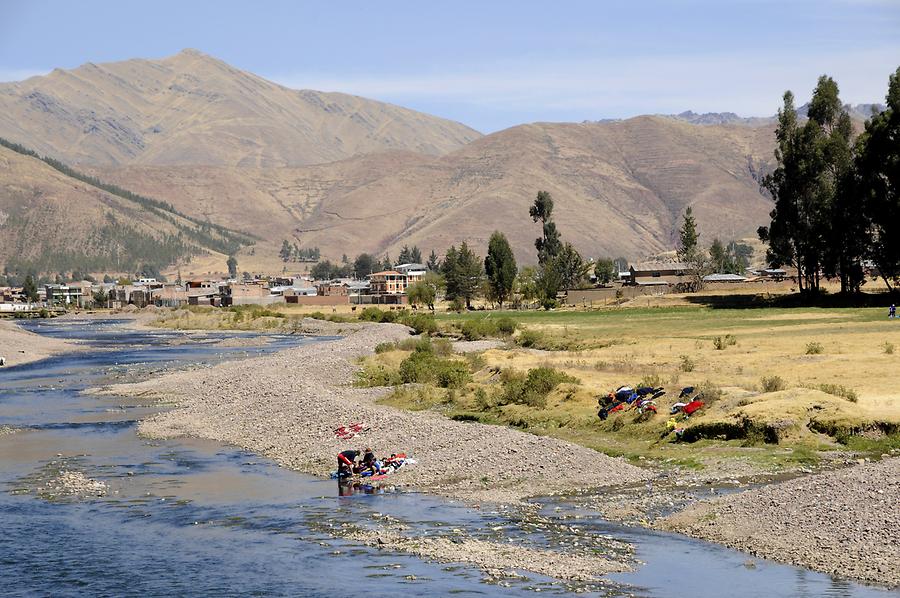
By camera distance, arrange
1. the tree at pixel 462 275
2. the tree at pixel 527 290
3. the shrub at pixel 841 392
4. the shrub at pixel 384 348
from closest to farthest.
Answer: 1. the shrub at pixel 841 392
2. the shrub at pixel 384 348
3. the tree at pixel 527 290
4. the tree at pixel 462 275

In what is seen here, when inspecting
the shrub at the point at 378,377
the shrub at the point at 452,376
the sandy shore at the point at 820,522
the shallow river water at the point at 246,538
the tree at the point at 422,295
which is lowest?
the shallow river water at the point at 246,538

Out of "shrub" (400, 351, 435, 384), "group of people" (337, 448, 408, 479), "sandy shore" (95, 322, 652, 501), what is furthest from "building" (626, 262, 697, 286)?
"group of people" (337, 448, 408, 479)

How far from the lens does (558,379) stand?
5125 centimetres

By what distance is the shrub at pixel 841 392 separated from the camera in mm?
41125

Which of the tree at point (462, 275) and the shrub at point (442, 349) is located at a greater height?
the tree at point (462, 275)

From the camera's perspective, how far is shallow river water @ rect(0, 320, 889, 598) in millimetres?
24531

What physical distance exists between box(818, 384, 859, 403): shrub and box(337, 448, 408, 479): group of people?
53.8ft

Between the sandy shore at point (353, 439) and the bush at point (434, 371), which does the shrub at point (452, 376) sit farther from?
the sandy shore at point (353, 439)

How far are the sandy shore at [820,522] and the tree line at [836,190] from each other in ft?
251

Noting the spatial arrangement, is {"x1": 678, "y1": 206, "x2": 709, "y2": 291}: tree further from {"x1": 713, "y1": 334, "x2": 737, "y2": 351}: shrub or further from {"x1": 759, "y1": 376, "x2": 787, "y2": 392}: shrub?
{"x1": 759, "y1": 376, "x2": 787, "y2": 392}: shrub

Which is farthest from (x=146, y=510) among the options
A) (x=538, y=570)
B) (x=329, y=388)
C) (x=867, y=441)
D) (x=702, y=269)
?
(x=702, y=269)

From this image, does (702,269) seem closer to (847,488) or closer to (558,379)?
(558,379)

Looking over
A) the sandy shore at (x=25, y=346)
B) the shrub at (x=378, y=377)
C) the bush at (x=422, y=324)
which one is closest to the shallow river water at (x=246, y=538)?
the shrub at (x=378, y=377)

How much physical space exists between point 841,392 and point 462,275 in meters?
132
